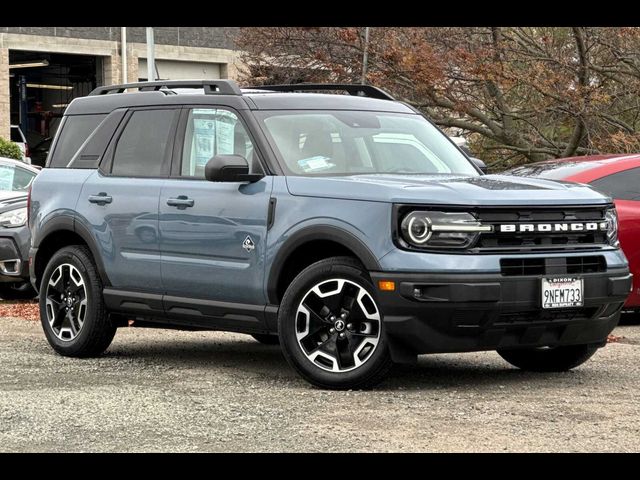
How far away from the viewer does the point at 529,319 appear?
311 inches

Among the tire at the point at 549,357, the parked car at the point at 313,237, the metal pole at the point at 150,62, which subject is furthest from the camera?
the metal pole at the point at 150,62

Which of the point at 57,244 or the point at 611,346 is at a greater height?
the point at 57,244

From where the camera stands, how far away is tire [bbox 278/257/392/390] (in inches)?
309

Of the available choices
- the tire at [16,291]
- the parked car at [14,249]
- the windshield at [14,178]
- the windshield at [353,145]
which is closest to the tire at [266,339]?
the windshield at [353,145]

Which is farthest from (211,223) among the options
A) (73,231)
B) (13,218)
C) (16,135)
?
(16,135)

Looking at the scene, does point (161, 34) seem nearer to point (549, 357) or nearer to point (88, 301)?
point (88, 301)

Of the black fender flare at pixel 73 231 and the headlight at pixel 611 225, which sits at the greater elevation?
the headlight at pixel 611 225

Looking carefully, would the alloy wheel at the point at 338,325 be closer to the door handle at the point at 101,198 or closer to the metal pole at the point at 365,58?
the door handle at the point at 101,198

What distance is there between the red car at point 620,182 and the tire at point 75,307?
3.72m

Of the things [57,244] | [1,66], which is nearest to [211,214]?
[57,244]

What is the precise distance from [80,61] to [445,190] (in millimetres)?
36067

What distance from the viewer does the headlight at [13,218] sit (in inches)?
564

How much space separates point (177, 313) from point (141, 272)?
1.42 feet
